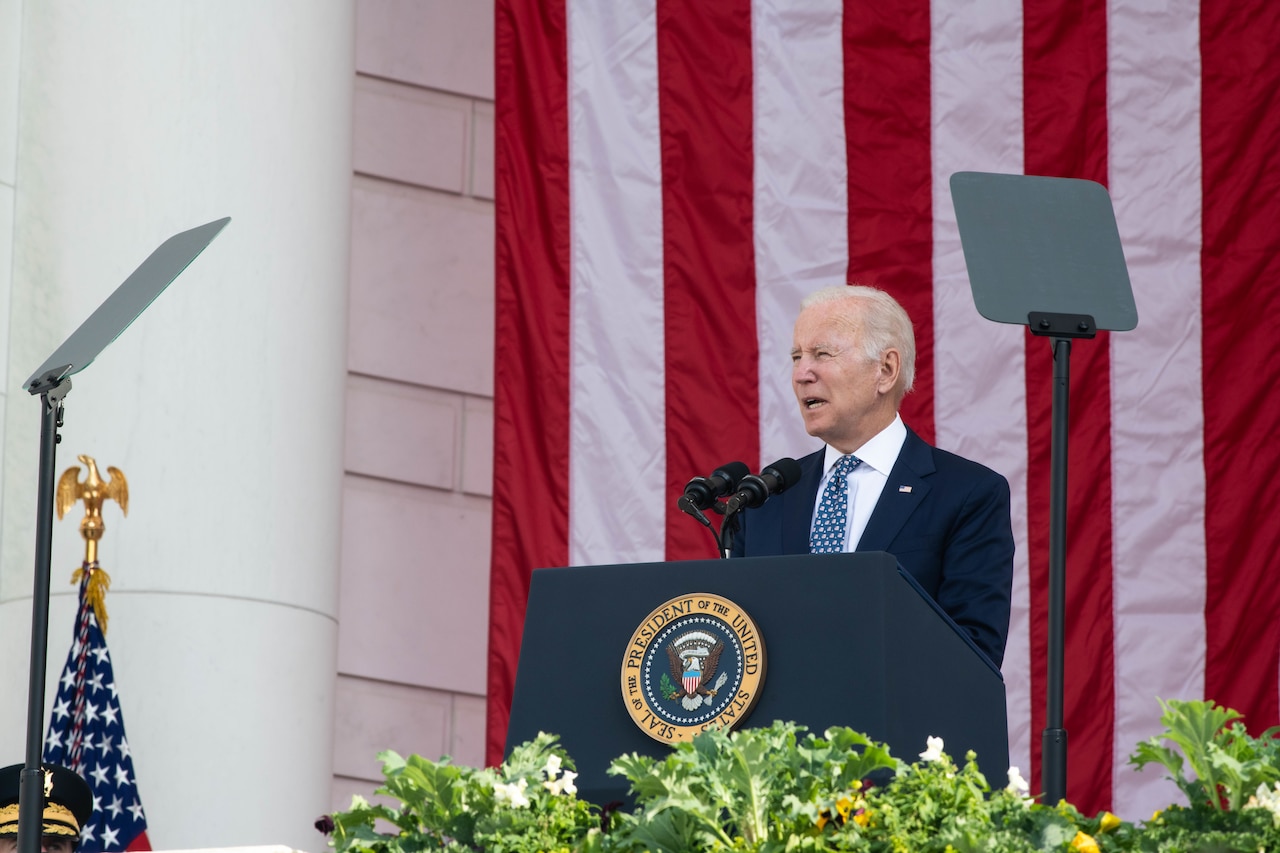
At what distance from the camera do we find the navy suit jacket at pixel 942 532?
11.1 feet

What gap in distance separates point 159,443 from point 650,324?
1.89m

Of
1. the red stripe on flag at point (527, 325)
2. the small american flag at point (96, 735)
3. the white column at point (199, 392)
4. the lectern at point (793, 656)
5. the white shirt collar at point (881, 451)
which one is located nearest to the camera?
the lectern at point (793, 656)

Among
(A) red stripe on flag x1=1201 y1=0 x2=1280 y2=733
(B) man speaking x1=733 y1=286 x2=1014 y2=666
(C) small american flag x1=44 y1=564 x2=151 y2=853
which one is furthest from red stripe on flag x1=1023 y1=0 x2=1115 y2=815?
(C) small american flag x1=44 y1=564 x2=151 y2=853

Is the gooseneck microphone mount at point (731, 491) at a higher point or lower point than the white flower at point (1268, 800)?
higher

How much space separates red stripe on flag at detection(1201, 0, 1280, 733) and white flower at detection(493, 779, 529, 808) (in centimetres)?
484

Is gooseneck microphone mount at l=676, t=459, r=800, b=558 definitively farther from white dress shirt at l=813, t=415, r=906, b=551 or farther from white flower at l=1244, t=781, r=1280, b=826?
white flower at l=1244, t=781, r=1280, b=826

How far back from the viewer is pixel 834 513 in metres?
3.70

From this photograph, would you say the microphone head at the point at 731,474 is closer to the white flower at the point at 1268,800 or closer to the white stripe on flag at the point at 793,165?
the white flower at the point at 1268,800

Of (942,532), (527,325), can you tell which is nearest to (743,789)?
(942,532)

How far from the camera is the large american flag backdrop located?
6.54m

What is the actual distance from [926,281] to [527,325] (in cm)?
140

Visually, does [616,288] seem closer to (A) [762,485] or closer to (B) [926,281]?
(B) [926,281]

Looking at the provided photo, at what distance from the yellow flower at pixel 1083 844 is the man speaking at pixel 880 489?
4.26ft

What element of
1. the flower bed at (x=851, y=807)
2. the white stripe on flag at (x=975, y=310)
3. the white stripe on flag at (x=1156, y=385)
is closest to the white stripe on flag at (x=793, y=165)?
the white stripe on flag at (x=975, y=310)
